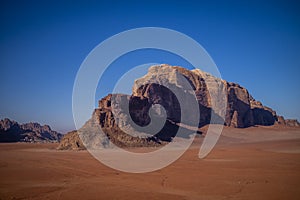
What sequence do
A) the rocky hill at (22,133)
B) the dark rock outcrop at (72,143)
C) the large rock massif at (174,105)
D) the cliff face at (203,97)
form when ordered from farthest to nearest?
1. the rocky hill at (22,133)
2. the cliff face at (203,97)
3. the large rock massif at (174,105)
4. the dark rock outcrop at (72,143)

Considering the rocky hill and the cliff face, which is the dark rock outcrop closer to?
the cliff face

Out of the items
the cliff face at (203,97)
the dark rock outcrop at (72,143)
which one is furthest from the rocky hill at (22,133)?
the dark rock outcrop at (72,143)

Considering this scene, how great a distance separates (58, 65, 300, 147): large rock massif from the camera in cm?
6519

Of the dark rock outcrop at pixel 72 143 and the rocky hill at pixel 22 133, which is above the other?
the rocky hill at pixel 22 133

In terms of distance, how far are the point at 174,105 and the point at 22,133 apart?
6606 centimetres

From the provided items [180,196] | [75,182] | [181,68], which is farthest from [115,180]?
[181,68]

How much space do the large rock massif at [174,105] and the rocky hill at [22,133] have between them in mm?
44664

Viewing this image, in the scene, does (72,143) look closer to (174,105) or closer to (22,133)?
(174,105)

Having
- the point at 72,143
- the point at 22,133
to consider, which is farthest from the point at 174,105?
the point at 22,133

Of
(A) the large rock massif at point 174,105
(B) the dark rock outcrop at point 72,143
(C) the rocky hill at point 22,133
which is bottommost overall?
(B) the dark rock outcrop at point 72,143

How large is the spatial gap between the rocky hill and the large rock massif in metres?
44.7

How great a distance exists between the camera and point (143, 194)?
43.6 ft

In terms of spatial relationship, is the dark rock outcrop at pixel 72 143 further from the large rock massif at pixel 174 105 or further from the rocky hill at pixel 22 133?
the rocky hill at pixel 22 133

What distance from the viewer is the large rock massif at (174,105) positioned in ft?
214
